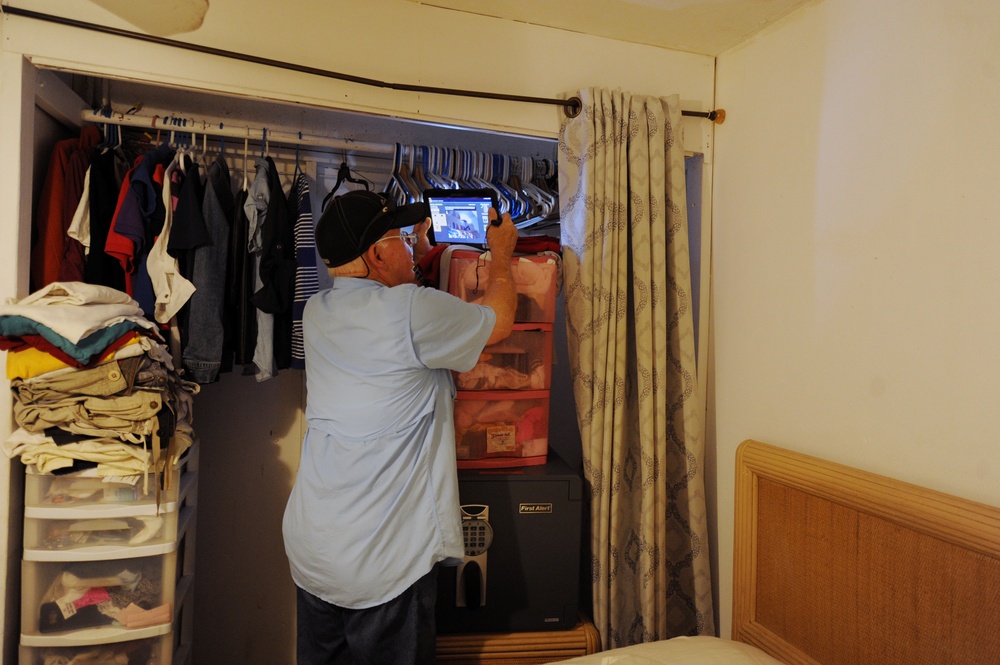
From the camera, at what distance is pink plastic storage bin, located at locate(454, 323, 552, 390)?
6.22 ft

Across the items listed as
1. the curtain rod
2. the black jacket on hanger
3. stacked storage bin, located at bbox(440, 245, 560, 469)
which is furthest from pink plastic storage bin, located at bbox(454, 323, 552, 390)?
the curtain rod

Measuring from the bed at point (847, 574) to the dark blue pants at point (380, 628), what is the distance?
36 cm

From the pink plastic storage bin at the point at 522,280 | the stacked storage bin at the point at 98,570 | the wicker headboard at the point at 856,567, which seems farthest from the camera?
the pink plastic storage bin at the point at 522,280

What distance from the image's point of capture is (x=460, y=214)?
6.38 feet

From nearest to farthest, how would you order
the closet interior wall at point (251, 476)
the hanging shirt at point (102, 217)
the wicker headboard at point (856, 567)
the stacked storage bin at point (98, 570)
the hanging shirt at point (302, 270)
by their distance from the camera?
the wicker headboard at point (856, 567) < the stacked storage bin at point (98, 570) < the hanging shirt at point (102, 217) < the hanging shirt at point (302, 270) < the closet interior wall at point (251, 476)

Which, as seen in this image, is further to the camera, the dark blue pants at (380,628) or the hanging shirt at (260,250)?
the hanging shirt at (260,250)

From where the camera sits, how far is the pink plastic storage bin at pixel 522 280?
1847 mm

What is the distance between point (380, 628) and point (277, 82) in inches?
58.1

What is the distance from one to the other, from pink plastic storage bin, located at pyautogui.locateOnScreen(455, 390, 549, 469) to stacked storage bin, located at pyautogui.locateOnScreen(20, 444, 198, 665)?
80cm

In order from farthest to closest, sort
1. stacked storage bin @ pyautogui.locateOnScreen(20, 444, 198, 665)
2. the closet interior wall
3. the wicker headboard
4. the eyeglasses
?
the closet interior wall, the eyeglasses, stacked storage bin @ pyautogui.locateOnScreen(20, 444, 198, 665), the wicker headboard

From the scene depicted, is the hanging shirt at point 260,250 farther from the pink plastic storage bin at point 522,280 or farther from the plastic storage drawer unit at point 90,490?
the pink plastic storage bin at point 522,280

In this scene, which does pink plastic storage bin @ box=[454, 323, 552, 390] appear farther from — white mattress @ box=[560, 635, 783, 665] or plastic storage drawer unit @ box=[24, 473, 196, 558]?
plastic storage drawer unit @ box=[24, 473, 196, 558]

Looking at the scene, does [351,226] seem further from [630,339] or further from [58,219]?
[630,339]

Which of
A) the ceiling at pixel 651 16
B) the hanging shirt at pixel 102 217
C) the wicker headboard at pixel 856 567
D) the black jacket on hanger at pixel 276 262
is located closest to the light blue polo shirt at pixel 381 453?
the black jacket on hanger at pixel 276 262
